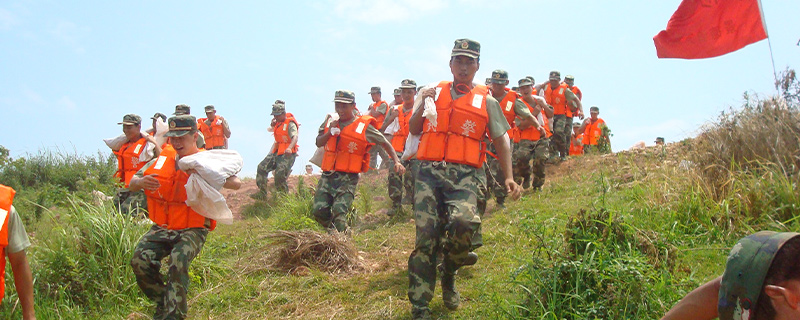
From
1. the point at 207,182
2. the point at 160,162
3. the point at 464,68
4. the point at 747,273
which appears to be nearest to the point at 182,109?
the point at 160,162

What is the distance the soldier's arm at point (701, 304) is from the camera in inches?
95.3

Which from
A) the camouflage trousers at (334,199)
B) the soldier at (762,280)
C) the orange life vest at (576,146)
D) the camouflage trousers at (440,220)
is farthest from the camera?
the orange life vest at (576,146)

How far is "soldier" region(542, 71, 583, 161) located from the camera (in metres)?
14.7

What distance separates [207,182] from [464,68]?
2405mm

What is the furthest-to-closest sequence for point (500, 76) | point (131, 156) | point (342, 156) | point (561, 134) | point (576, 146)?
point (576, 146), point (561, 134), point (500, 76), point (131, 156), point (342, 156)

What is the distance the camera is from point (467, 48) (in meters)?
5.61

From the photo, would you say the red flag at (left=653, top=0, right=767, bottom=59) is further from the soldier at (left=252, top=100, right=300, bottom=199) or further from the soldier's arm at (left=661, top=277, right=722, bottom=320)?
the soldier at (left=252, top=100, right=300, bottom=199)

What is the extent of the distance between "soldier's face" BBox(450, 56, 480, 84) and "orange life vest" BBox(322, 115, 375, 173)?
10.9ft

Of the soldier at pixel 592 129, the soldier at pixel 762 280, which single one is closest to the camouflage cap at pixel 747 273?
the soldier at pixel 762 280

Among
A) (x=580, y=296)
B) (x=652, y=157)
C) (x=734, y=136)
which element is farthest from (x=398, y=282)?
(x=652, y=157)

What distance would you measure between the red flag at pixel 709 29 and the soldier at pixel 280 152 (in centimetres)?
855

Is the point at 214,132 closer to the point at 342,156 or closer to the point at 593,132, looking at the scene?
the point at 342,156

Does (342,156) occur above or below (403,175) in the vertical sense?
above

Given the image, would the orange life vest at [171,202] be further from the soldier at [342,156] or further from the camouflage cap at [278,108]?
the camouflage cap at [278,108]
